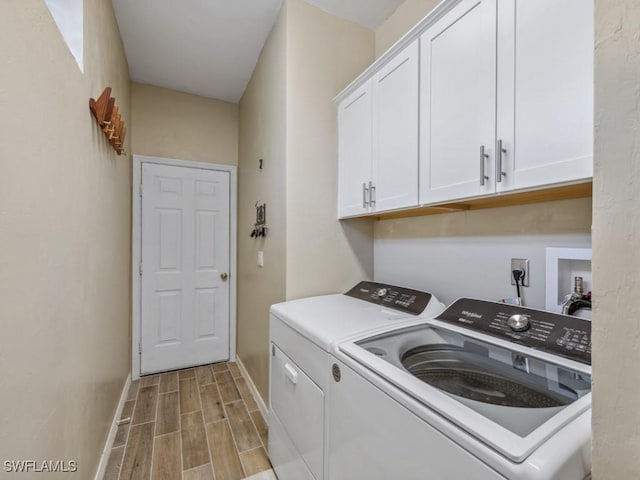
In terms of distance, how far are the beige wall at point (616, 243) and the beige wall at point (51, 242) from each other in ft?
3.84

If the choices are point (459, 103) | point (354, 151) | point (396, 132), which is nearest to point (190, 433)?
point (354, 151)

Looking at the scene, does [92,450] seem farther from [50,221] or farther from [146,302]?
[146,302]

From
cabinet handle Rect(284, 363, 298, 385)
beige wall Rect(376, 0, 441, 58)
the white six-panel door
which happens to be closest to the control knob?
cabinet handle Rect(284, 363, 298, 385)

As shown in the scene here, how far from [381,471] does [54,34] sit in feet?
5.40

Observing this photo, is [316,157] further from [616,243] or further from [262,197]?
[616,243]

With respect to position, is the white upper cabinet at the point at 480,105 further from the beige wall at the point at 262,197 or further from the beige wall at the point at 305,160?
the beige wall at the point at 262,197

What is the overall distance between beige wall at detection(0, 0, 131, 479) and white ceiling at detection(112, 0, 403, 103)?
0.45 metres

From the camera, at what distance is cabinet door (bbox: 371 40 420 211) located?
4.52ft

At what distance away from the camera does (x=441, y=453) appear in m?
0.61

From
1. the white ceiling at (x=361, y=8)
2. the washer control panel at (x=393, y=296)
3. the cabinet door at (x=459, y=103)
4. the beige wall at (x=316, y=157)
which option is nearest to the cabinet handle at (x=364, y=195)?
the beige wall at (x=316, y=157)

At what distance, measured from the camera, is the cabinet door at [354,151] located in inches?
66.1

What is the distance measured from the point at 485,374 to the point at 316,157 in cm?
149

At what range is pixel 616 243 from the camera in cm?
42

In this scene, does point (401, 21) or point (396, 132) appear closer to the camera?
point (396, 132)
